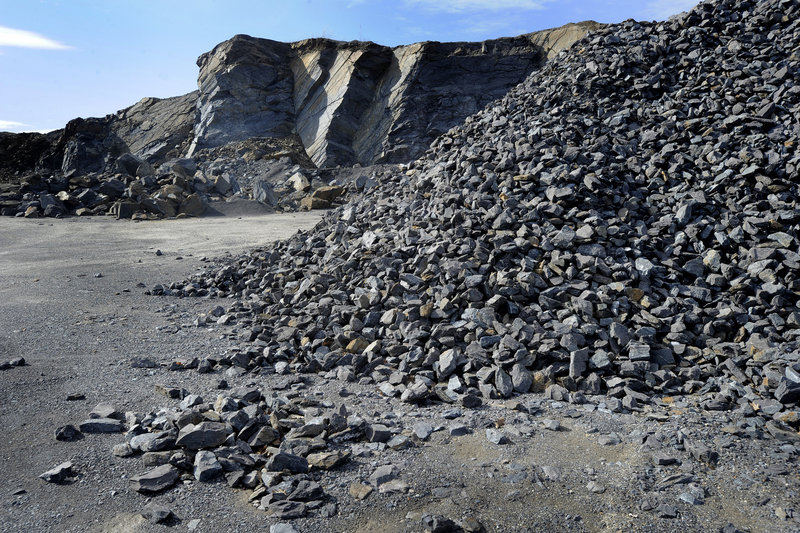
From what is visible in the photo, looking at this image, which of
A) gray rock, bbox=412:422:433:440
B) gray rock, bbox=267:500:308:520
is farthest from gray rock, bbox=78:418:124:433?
gray rock, bbox=412:422:433:440

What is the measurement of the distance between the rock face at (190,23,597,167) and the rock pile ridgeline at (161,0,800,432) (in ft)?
57.6

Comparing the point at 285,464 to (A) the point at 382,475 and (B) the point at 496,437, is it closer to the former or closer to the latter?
(A) the point at 382,475

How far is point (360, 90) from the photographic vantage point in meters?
26.7

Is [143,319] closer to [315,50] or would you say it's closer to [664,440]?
[664,440]

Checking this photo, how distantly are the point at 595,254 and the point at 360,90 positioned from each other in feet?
75.7

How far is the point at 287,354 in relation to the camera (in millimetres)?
5715

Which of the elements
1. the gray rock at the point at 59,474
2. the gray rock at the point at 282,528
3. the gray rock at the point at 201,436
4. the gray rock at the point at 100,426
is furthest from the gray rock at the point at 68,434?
the gray rock at the point at 282,528

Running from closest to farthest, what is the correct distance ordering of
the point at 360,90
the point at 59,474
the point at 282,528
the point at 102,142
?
1. the point at 282,528
2. the point at 59,474
3. the point at 102,142
4. the point at 360,90

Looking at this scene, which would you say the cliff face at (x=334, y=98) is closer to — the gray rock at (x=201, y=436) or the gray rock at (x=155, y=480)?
the gray rock at (x=201, y=436)

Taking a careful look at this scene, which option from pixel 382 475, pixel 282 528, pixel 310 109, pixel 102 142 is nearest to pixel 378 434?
pixel 382 475

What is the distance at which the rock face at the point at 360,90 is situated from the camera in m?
25.7

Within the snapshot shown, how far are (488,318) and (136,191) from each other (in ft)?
55.4

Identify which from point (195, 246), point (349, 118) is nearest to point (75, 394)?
point (195, 246)

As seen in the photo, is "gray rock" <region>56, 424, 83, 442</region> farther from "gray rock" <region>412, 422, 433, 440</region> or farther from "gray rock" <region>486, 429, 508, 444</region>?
"gray rock" <region>486, 429, 508, 444</region>
